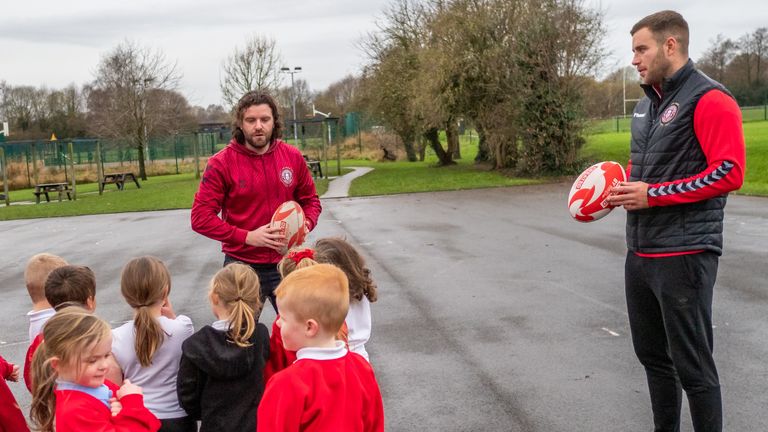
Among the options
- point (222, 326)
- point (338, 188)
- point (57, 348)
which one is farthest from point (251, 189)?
point (338, 188)

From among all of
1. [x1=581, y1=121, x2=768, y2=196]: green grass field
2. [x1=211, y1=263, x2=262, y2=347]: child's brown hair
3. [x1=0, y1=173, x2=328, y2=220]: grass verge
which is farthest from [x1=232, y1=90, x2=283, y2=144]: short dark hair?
[x1=0, y1=173, x2=328, y2=220]: grass verge

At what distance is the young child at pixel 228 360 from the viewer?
127 inches

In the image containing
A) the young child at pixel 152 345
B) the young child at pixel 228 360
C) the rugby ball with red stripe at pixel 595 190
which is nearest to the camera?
the young child at pixel 228 360

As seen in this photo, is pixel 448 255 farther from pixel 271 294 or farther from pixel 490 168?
pixel 490 168

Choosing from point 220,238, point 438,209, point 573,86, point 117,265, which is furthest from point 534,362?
point 573,86

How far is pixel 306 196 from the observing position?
5000 millimetres

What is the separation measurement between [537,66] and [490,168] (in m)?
6.67

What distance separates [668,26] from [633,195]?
2.72 ft

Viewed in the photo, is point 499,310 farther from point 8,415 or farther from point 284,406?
point 284,406

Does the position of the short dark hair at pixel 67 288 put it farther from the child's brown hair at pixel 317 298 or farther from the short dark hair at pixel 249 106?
the child's brown hair at pixel 317 298

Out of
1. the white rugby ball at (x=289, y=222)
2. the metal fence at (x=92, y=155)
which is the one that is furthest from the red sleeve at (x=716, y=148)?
the metal fence at (x=92, y=155)

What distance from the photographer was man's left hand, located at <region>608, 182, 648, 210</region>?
3.64 metres

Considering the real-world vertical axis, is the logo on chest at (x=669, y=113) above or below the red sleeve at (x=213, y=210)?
above

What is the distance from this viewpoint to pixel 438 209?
17.6 meters
